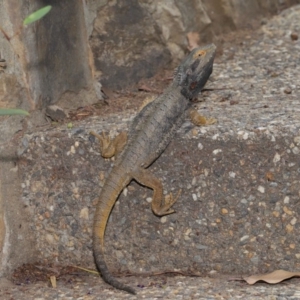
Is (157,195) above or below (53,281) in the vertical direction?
above

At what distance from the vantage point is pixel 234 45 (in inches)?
227

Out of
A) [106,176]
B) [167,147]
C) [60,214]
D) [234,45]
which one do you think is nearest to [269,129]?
[167,147]

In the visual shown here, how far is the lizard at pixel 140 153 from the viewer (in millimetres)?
4047

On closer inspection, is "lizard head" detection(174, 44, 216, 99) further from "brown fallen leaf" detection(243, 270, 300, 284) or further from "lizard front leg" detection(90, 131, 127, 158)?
"brown fallen leaf" detection(243, 270, 300, 284)

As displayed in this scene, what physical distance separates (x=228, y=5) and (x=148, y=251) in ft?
8.74

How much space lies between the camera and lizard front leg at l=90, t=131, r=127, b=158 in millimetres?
4184

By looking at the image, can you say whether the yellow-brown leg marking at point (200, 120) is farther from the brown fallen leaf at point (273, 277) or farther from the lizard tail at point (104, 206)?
the brown fallen leaf at point (273, 277)

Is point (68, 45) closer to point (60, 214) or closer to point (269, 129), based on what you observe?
point (60, 214)

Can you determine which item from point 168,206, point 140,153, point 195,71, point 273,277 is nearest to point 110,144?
point 140,153

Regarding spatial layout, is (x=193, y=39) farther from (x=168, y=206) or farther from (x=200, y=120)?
(x=168, y=206)

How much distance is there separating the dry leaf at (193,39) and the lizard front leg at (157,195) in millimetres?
1669

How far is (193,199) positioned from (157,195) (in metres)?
0.22

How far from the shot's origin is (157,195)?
4105mm

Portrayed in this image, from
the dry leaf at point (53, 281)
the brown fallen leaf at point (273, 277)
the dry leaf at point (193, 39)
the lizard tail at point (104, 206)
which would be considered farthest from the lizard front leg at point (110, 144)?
the dry leaf at point (193, 39)
